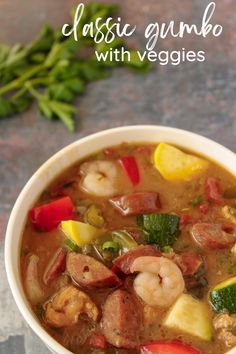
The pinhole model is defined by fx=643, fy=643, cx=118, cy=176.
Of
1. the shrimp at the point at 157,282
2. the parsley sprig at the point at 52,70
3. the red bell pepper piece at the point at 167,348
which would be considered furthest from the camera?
the parsley sprig at the point at 52,70

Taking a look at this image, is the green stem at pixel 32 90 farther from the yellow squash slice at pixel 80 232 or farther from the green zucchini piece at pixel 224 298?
the green zucchini piece at pixel 224 298

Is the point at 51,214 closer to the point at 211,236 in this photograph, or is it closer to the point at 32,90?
the point at 211,236

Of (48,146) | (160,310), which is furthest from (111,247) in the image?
(48,146)

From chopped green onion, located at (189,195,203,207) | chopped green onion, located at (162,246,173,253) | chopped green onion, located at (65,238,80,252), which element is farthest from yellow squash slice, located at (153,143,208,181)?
chopped green onion, located at (65,238,80,252)

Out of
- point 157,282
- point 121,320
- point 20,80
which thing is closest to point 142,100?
point 20,80

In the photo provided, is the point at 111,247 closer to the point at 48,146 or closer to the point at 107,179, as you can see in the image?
the point at 107,179

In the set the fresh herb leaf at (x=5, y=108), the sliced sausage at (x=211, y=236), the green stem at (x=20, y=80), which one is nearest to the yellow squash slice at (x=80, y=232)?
the sliced sausage at (x=211, y=236)
